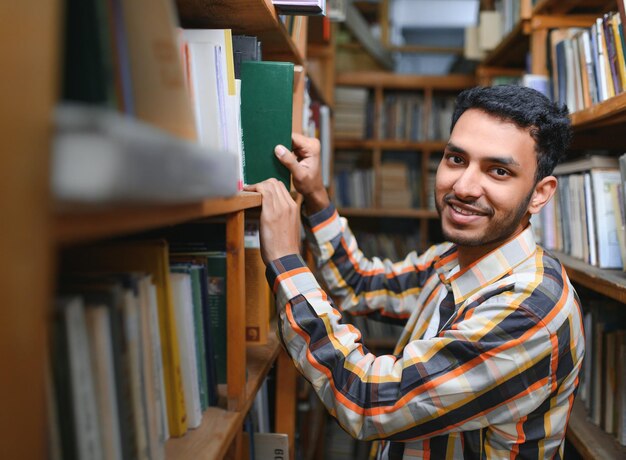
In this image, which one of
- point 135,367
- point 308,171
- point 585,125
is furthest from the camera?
point 585,125

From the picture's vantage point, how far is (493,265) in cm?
110

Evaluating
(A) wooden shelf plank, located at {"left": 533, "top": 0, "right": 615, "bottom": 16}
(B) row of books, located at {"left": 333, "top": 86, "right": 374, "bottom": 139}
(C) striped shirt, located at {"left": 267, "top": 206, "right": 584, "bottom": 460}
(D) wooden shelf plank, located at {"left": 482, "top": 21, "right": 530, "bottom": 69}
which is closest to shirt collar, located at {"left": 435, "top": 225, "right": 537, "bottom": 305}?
(C) striped shirt, located at {"left": 267, "top": 206, "right": 584, "bottom": 460}

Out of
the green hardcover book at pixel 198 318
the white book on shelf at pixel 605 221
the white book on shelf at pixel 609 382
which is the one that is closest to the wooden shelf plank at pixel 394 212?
the white book on shelf at pixel 605 221

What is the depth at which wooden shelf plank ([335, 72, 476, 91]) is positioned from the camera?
3.27m

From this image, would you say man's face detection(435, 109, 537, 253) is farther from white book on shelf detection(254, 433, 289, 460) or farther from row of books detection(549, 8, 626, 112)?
white book on shelf detection(254, 433, 289, 460)

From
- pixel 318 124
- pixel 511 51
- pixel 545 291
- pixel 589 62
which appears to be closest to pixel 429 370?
pixel 545 291

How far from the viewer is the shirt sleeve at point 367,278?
4.76ft

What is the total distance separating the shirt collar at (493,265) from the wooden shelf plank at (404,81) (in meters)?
2.37

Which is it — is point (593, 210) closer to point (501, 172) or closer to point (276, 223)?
point (501, 172)

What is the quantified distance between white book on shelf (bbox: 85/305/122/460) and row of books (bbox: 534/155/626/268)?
1.24m

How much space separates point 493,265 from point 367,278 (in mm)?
468

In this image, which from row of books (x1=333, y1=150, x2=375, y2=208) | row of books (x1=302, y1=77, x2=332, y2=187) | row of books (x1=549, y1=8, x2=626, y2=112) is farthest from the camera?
row of books (x1=333, y1=150, x2=375, y2=208)

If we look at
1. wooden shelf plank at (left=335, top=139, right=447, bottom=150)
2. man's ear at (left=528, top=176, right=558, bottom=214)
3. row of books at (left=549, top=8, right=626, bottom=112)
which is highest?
row of books at (left=549, top=8, right=626, bottom=112)

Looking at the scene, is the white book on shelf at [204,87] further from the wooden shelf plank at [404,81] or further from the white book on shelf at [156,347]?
the wooden shelf plank at [404,81]
